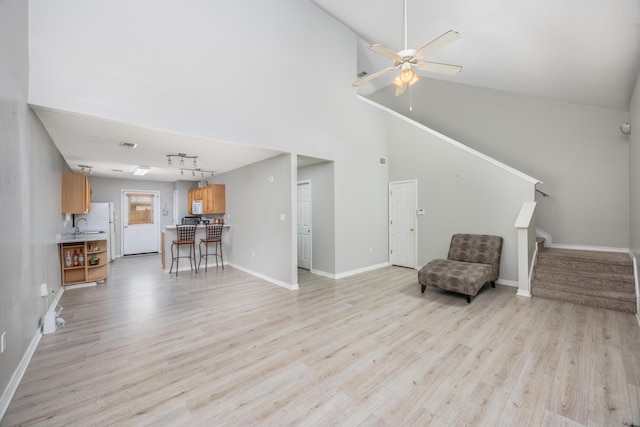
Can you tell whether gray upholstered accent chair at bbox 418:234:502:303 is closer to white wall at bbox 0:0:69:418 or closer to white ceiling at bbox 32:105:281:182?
white ceiling at bbox 32:105:281:182

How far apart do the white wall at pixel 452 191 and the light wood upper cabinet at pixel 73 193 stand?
6552mm

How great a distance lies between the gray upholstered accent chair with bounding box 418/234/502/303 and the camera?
3.90m

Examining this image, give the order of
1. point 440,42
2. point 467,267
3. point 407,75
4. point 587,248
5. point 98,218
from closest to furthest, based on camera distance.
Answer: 1. point 440,42
2. point 407,75
3. point 467,267
4. point 587,248
5. point 98,218

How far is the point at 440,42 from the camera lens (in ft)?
8.60

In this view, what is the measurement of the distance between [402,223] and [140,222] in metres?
8.33

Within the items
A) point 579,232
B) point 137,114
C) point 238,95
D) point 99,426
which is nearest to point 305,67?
point 238,95

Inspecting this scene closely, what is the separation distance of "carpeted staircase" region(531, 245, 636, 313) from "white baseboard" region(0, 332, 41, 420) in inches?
240

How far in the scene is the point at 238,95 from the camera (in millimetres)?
4016

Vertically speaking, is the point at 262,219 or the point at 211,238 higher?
the point at 262,219

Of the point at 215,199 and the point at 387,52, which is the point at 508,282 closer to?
the point at 387,52

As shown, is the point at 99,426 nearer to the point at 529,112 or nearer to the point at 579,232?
the point at 579,232

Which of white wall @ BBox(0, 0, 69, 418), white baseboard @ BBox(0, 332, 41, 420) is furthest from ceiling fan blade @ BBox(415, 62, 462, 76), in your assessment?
white baseboard @ BBox(0, 332, 41, 420)

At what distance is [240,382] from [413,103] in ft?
26.2

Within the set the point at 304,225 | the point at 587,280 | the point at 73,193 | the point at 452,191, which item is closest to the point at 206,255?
the point at 304,225
